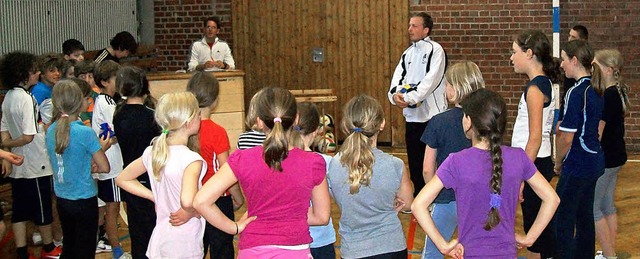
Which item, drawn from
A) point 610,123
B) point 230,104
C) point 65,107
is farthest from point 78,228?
point 230,104

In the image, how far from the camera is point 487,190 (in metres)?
3.31

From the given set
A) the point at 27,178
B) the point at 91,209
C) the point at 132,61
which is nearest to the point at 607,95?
the point at 91,209

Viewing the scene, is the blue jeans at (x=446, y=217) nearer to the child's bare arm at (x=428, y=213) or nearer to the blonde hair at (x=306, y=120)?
the blonde hair at (x=306, y=120)

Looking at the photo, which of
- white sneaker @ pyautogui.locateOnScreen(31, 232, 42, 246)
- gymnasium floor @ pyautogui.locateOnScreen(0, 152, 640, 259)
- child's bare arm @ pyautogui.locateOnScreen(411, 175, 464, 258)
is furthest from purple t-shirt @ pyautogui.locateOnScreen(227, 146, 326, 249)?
white sneaker @ pyautogui.locateOnScreen(31, 232, 42, 246)

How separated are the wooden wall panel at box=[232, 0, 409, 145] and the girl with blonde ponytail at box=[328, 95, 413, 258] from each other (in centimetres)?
740

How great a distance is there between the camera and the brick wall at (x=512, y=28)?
10.3 metres

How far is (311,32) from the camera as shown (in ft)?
37.2

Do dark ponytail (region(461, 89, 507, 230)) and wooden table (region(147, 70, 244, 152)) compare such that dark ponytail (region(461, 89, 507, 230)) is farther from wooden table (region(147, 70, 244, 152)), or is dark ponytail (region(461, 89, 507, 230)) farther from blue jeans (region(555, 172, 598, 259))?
wooden table (region(147, 70, 244, 152))

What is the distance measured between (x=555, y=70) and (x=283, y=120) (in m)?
2.07

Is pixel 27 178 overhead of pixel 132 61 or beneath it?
beneath

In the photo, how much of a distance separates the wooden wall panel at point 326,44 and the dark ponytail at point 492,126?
763 cm

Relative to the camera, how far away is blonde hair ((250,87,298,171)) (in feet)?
10.8

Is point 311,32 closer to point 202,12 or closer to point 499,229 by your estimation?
point 202,12

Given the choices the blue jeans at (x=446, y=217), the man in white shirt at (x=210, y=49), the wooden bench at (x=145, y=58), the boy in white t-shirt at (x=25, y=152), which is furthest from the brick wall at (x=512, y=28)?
the blue jeans at (x=446, y=217)
